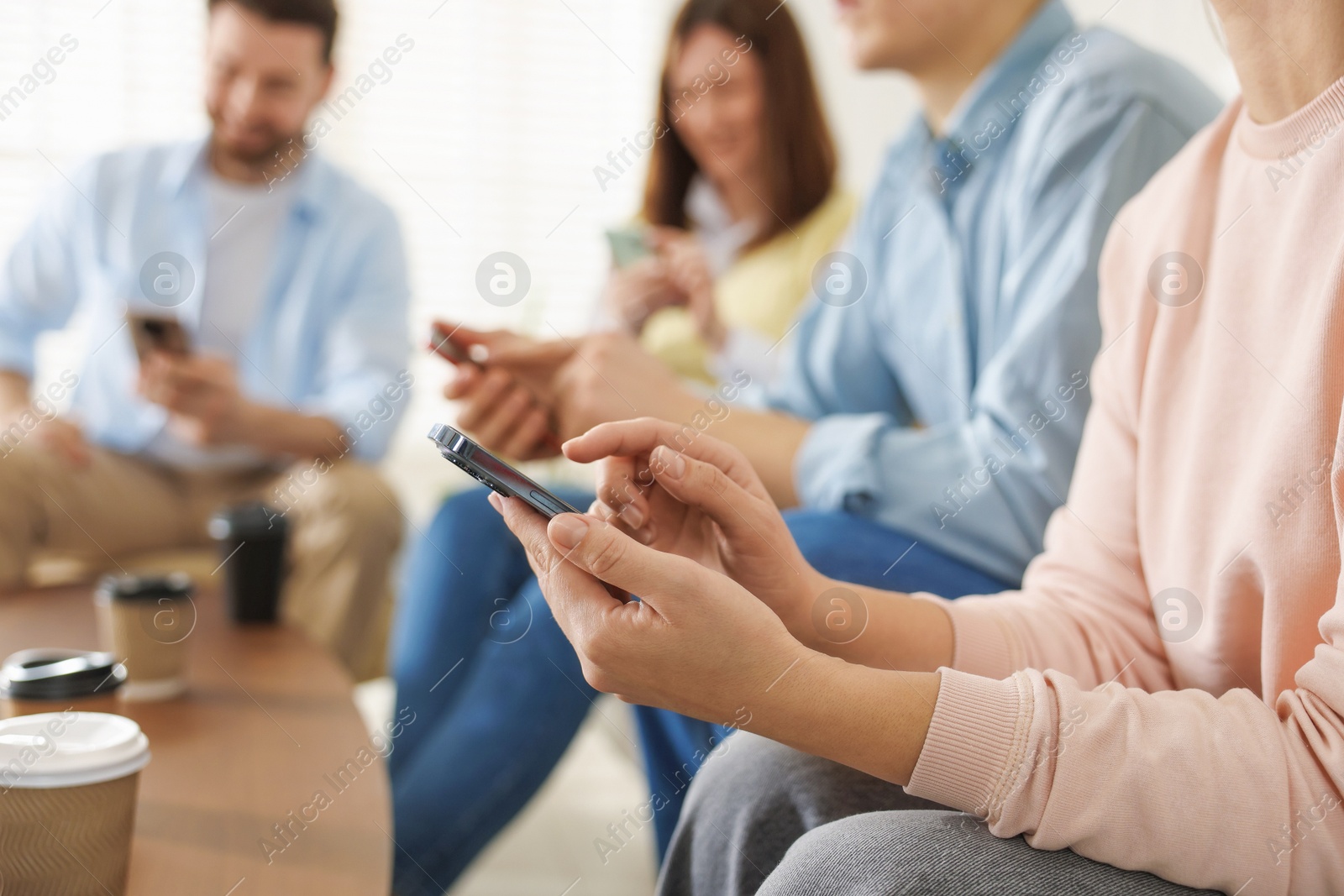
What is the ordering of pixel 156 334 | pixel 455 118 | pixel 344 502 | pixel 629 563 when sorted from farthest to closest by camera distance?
pixel 455 118, pixel 344 502, pixel 156 334, pixel 629 563

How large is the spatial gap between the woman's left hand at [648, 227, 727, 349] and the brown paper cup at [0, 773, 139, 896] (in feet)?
4.57

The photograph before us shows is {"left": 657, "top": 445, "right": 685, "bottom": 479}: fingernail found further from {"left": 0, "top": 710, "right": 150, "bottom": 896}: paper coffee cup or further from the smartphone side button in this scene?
{"left": 0, "top": 710, "right": 150, "bottom": 896}: paper coffee cup

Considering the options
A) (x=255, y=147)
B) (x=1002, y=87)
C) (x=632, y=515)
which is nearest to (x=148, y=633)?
(x=632, y=515)

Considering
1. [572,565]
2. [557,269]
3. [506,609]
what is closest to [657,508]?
[572,565]

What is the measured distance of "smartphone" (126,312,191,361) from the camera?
165 centimetres

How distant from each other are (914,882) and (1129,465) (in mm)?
384

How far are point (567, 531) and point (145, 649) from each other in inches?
26.6

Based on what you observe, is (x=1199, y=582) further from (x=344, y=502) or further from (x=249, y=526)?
(x=344, y=502)

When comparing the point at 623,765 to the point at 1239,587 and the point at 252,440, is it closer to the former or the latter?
the point at 252,440

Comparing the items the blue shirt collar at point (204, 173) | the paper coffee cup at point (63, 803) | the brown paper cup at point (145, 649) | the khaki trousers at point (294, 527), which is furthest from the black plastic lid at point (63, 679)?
the blue shirt collar at point (204, 173)

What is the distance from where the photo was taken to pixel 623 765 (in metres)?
A: 2.22

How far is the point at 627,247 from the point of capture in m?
1.92

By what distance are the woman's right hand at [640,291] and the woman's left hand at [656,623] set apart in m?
1.35

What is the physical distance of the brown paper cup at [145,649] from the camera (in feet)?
3.29
